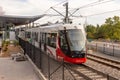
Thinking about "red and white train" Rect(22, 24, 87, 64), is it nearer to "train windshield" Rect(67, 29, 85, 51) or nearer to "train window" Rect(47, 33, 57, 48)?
"train windshield" Rect(67, 29, 85, 51)

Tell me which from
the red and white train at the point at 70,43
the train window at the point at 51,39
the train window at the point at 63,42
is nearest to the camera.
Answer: the red and white train at the point at 70,43

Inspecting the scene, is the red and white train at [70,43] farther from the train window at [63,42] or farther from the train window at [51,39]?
the train window at [51,39]

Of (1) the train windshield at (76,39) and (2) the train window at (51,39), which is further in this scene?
(2) the train window at (51,39)

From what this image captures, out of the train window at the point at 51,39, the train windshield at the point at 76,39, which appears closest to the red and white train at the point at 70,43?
the train windshield at the point at 76,39

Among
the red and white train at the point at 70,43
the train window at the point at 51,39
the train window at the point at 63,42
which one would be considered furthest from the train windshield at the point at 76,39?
the train window at the point at 51,39

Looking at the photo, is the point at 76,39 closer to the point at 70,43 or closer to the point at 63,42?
the point at 70,43

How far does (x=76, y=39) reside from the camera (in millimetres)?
17266

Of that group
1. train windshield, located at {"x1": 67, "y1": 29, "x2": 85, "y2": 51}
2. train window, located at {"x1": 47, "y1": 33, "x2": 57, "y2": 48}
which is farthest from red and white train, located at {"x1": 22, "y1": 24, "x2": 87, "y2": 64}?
train window, located at {"x1": 47, "y1": 33, "x2": 57, "y2": 48}

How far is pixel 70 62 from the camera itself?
1705cm

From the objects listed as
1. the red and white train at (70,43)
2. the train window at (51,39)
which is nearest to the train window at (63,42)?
the red and white train at (70,43)

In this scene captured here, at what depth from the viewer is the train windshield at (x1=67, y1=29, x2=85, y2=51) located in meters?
17.0

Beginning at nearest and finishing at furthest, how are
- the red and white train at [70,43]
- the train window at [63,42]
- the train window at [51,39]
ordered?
the red and white train at [70,43], the train window at [63,42], the train window at [51,39]

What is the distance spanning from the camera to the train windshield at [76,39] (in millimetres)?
17016

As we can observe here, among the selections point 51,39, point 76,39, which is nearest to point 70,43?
point 76,39
